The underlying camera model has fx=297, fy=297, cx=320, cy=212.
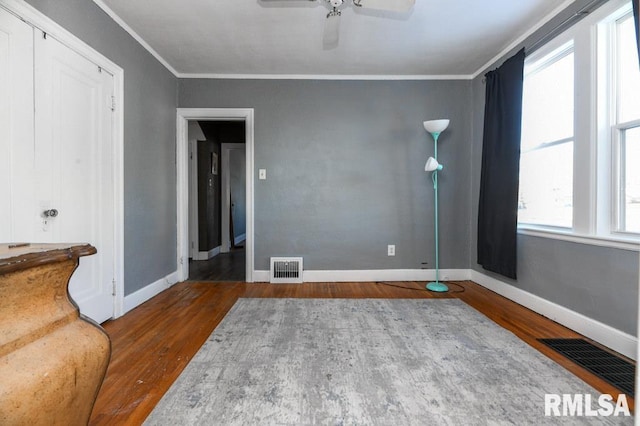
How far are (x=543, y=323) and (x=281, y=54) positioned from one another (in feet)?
10.8

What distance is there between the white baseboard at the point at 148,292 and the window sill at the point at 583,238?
3.52 m

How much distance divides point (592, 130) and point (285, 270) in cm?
296

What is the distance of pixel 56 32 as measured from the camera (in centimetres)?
182

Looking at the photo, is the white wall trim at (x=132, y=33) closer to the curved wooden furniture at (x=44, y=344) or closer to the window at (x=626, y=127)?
the curved wooden furniture at (x=44, y=344)

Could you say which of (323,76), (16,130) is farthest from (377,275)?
(16,130)

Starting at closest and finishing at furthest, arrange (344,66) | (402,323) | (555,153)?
(402,323) < (555,153) < (344,66)

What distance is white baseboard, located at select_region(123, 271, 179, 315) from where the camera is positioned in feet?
8.38

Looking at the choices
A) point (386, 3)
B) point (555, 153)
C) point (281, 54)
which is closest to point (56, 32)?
point (281, 54)

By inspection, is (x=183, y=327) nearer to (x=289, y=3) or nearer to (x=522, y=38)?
(x=289, y=3)

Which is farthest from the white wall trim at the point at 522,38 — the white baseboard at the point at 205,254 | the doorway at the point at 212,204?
the white baseboard at the point at 205,254

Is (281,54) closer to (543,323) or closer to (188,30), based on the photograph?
(188,30)

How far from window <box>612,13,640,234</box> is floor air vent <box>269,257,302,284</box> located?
274 centimetres

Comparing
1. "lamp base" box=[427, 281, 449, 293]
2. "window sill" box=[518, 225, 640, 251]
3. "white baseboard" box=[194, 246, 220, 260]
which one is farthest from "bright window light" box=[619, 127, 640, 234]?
"white baseboard" box=[194, 246, 220, 260]

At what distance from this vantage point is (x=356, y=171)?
11.5 feet
